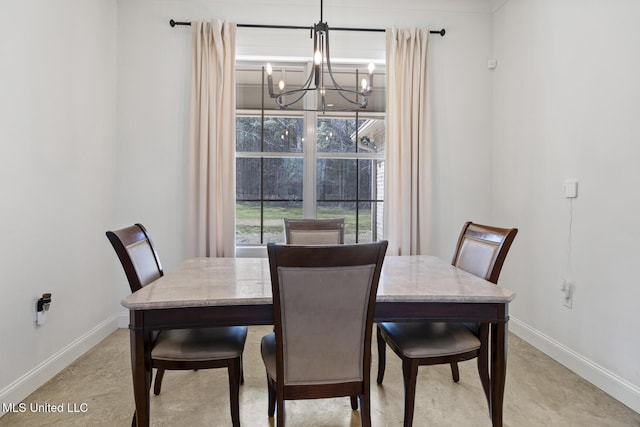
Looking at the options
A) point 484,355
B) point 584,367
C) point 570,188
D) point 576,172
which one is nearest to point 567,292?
point 584,367

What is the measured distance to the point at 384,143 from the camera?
3.24 meters

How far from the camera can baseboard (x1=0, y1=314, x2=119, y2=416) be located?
185cm

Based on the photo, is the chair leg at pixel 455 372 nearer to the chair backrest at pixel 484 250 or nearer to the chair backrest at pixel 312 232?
the chair backrest at pixel 484 250

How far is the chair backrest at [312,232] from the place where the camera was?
243 cm

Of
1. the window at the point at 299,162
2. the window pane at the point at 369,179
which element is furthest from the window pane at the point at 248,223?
the window pane at the point at 369,179

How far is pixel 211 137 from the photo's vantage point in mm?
2924

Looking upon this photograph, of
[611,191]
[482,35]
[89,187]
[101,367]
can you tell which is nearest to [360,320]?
[611,191]

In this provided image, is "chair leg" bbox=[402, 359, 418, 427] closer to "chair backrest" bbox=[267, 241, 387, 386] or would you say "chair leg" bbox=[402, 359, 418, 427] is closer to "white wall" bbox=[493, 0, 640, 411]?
"chair backrest" bbox=[267, 241, 387, 386]

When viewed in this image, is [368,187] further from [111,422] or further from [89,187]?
[111,422]

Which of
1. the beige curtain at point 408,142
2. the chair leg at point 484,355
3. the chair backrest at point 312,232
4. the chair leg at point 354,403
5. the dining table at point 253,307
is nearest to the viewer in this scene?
the dining table at point 253,307

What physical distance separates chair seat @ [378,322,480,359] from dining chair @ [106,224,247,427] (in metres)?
0.74

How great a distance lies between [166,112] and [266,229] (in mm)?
1373

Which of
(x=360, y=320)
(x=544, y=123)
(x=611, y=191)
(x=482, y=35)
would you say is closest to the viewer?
(x=360, y=320)

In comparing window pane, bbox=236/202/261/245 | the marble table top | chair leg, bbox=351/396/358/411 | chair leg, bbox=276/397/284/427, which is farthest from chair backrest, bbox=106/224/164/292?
window pane, bbox=236/202/261/245
